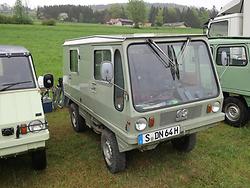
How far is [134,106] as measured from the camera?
416cm

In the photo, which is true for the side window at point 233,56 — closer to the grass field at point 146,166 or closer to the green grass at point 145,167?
the grass field at point 146,166

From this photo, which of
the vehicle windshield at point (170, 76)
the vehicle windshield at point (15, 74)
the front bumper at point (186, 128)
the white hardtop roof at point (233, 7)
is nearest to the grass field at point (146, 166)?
the front bumper at point (186, 128)

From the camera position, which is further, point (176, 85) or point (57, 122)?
point (57, 122)

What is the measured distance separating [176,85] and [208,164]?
162 cm

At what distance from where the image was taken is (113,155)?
4.77 meters

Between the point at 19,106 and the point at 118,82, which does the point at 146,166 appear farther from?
the point at 19,106

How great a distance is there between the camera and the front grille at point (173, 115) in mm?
4345

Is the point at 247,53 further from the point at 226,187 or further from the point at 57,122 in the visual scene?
the point at 57,122

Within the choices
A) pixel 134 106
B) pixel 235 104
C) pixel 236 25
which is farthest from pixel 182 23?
pixel 134 106

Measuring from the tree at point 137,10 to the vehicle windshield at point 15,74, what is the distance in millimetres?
79941

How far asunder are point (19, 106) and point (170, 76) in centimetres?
234

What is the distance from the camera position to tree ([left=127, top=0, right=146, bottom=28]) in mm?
85500

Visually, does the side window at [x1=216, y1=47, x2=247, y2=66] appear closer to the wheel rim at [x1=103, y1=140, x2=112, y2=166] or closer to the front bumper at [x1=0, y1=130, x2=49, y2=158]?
the wheel rim at [x1=103, y1=140, x2=112, y2=166]

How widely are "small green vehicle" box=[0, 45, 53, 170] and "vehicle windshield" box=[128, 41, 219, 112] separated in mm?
1503
